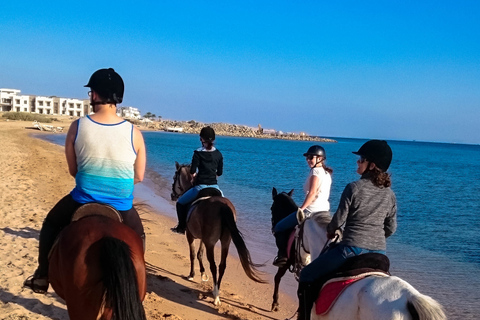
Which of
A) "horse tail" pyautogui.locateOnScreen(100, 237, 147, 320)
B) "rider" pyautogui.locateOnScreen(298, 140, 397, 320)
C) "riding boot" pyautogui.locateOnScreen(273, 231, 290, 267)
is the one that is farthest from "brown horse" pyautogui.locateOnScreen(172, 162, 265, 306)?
"horse tail" pyautogui.locateOnScreen(100, 237, 147, 320)

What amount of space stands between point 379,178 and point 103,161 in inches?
100

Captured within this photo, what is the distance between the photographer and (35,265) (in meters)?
7.11

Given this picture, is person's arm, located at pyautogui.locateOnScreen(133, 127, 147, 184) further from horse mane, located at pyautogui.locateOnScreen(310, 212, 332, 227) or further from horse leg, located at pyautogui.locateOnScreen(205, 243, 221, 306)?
horse leg, located at pyautogui.locateOnScreen(205, 243, 221, 306)

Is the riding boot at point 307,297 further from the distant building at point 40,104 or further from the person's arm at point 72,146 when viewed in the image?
the distant building at point 40,104

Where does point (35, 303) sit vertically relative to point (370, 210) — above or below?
below

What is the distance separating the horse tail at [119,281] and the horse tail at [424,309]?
79.0 inches

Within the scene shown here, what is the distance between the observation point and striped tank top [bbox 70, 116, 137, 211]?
3512mm

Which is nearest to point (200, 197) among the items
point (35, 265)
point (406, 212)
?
point (35, 265)

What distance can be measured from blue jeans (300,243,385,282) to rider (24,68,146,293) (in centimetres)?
186

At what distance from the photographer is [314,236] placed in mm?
5242

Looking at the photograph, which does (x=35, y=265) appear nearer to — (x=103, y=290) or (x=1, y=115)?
(x=103, y=290)

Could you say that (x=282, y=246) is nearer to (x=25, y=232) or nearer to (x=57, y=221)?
(x=57, y=221)

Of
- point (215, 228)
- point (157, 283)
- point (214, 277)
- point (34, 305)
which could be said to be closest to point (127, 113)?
point (157, 283)

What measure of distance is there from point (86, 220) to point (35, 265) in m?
4.60
